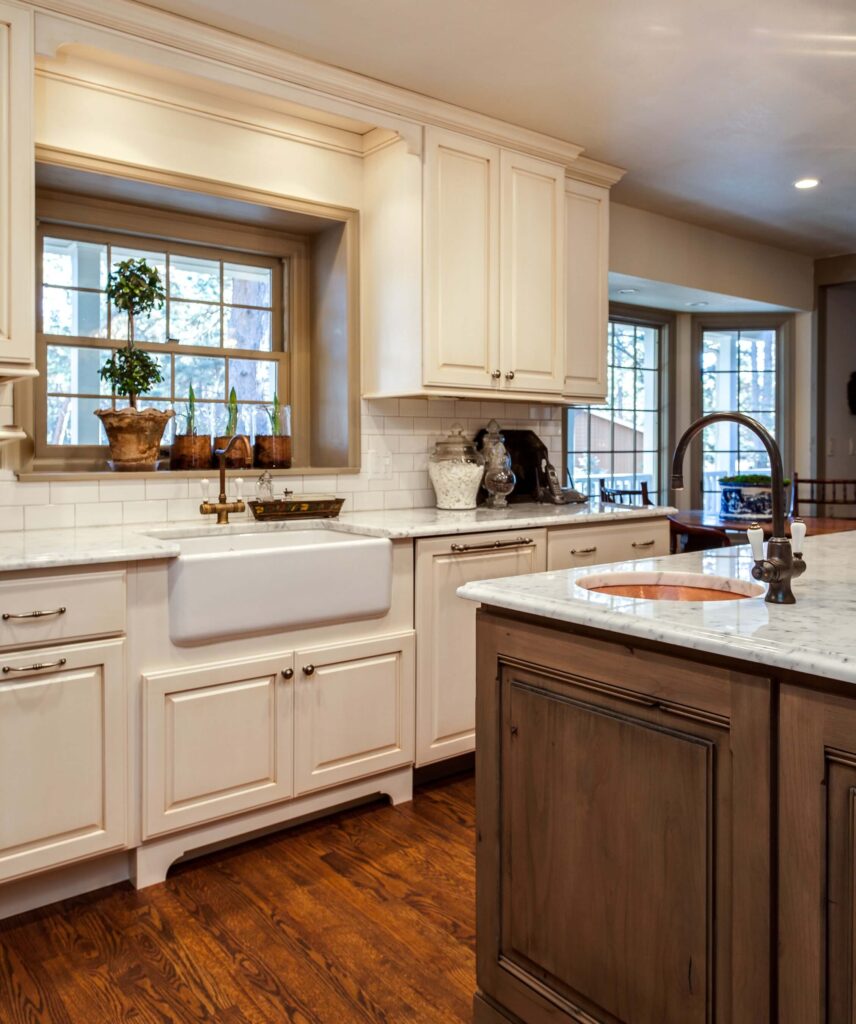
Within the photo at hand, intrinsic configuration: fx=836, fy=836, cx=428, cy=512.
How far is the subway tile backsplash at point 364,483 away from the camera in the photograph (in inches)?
105

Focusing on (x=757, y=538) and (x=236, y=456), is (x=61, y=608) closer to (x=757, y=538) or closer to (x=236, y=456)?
(x=236, y=456)

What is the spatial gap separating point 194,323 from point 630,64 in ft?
6.00

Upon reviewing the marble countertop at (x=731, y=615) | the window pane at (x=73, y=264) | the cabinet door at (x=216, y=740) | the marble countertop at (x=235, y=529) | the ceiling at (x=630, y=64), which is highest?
the ceiling at (x=630, y=64)

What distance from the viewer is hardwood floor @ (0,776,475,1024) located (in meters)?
1.75

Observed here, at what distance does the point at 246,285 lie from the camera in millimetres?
3400

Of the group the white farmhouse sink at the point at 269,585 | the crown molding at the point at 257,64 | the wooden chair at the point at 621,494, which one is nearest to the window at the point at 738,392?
the wooden chair at the point at 621,494

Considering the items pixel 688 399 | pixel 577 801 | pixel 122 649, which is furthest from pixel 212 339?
pixel 688 399

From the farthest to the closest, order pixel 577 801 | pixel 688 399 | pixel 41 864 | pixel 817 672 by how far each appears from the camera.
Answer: pixel 688 399 < pixel 41 864 < pixel 577 801 < pixel 817 672

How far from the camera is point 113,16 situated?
2.41m

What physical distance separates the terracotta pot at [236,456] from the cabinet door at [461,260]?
28.9 inches

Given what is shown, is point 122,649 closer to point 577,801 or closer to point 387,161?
point 577,801

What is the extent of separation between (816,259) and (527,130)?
328 centimetres

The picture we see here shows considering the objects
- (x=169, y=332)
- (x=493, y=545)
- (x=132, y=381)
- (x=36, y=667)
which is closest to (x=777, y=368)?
(x=493, y=545)

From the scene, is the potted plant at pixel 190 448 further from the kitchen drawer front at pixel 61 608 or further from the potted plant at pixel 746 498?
the potted plant at pixel 746 498
